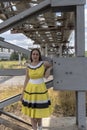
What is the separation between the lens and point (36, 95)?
4.53 m

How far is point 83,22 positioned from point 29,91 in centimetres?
122

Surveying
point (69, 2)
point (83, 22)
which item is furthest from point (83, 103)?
point (69, 2)

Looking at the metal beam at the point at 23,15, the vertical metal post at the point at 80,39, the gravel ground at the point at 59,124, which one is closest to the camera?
the vertical metal post at the point at 80,39

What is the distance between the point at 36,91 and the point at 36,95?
6 cm

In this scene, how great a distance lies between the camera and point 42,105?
4562mm

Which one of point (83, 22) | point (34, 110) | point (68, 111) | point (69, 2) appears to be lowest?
point (68, 111)

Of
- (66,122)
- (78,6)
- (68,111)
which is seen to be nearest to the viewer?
(78,6)

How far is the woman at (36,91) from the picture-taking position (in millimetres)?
4539

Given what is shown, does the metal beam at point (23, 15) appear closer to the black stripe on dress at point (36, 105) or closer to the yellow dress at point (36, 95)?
the yellow dress at point (36, 95)

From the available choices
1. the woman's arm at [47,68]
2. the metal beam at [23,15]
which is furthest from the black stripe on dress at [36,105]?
the metal beam at [23,15]

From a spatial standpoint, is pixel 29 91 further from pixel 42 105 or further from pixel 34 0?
pixel 34 0

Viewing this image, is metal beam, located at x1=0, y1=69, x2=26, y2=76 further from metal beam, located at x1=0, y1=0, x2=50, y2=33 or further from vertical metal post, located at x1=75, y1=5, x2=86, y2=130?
vertical metal post, located at x1=75, y1=5, x2=86, y2=130

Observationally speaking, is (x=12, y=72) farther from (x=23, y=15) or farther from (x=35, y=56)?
(x=23, y=15)

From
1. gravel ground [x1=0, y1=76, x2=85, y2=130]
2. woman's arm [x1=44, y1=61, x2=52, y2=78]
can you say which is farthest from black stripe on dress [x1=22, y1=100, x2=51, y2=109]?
gravel ground [x1=0, y1=76, x2=85, y2=130]
